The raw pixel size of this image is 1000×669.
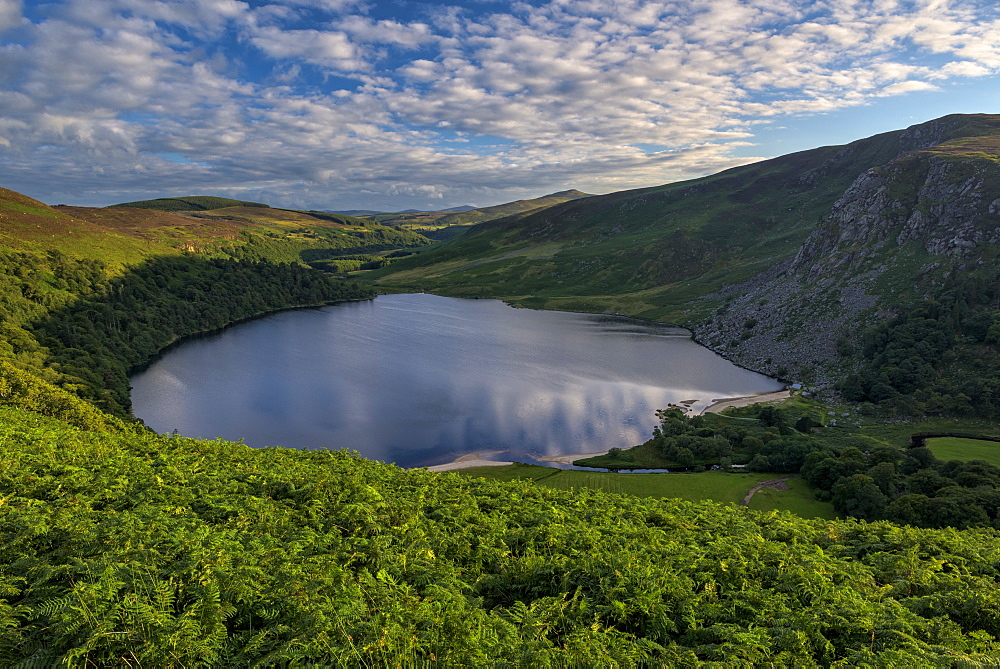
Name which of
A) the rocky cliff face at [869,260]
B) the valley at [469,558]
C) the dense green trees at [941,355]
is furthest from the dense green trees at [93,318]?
the rocky cliff face at [869,260]

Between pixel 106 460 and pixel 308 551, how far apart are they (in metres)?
15.8

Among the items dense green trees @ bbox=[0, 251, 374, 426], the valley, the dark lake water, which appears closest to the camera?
the valley

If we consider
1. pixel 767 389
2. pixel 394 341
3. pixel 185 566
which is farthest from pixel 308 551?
pixel 394 341

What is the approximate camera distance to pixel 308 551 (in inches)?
728

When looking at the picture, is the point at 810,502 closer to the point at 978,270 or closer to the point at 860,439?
the point at 860,439

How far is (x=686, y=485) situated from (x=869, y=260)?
106 m

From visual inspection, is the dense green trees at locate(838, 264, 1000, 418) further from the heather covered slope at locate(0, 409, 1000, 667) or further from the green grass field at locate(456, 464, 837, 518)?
the heather covered slope at locate(0, 409, 1000, 667)

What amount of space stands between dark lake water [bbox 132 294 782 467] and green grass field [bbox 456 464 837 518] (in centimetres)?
777

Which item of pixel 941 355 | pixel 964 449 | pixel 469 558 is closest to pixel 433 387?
pixel 469 558

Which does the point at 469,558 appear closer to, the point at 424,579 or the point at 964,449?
the point at 424,579

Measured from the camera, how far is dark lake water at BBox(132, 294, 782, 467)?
2965 inches

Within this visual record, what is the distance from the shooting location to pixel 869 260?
12606cm

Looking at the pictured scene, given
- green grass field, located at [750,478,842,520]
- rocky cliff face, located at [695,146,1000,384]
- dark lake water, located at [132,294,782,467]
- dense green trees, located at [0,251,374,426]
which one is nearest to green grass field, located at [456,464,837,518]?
green grass field, located at [750,478,842,520]

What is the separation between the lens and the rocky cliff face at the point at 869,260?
108 m
